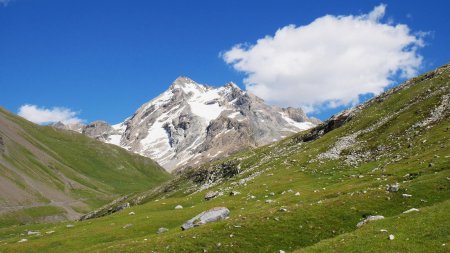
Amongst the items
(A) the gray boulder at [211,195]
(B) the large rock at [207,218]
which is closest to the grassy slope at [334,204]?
(B) the large rock at [207,218]

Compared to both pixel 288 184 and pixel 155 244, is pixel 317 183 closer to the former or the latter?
pixel 288 184

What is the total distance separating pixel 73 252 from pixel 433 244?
3988cm

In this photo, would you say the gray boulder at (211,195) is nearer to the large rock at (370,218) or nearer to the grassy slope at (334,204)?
the grassy slope at (334,204)

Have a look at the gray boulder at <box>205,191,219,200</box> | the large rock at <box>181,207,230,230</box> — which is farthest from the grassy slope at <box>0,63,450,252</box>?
the gray boulder at <box>205,191,219,200</box>

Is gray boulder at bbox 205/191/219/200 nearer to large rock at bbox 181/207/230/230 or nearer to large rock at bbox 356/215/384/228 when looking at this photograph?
large rock at bbox 181/207/230/230

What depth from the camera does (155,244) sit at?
134 feet

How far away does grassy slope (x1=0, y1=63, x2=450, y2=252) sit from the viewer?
106 ft

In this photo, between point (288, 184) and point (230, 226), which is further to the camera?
point (288, 184)

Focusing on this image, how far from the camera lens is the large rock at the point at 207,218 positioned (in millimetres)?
48094

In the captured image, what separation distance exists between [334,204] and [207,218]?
48.4 feet

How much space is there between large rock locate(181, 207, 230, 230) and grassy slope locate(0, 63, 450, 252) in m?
1.84

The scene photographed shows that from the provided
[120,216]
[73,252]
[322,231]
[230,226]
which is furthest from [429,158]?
[120,216]

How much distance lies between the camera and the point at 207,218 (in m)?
49.4

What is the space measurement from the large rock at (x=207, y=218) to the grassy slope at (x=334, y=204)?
1.84 metres
